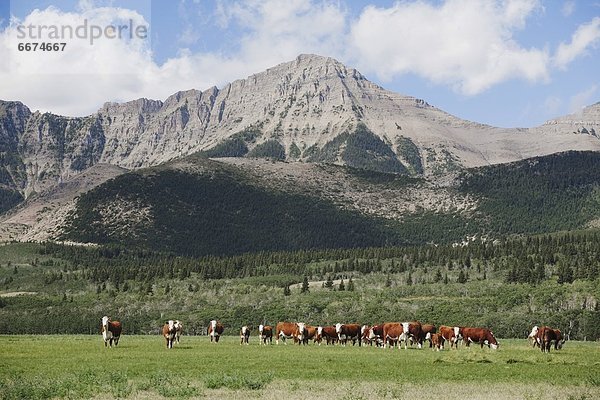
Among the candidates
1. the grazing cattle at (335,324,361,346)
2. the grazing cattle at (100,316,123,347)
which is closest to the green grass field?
the grazing cattle at (100,316,123,347)

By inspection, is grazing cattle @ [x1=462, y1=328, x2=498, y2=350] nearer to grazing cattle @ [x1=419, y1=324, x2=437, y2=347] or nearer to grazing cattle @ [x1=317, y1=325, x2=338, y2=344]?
grazing cattle @ [x1=419, y1=324, x2=437, y2=347]

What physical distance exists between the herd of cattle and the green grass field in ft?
35.2

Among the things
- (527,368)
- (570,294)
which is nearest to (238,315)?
(570,294)

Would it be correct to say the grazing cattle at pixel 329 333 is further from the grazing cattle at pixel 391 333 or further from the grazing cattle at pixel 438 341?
the grazing cattle at pixel 438 341

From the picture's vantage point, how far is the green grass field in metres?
36.9

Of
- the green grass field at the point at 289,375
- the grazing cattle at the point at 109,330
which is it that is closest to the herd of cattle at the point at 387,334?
the grazing cattle at the point at 109,330

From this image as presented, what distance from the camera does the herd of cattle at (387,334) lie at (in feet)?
249

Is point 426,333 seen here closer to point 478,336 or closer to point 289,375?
point 478,336

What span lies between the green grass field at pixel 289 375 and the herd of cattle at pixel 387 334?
10.7 meters

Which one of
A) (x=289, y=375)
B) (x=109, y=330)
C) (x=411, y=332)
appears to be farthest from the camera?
(x=411, y=332)

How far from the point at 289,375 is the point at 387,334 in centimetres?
4009

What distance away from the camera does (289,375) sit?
1813 inches

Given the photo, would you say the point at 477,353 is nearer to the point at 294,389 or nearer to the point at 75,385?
the point at 294,389

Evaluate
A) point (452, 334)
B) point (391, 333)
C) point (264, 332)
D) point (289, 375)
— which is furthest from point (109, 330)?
point (452, 334)
